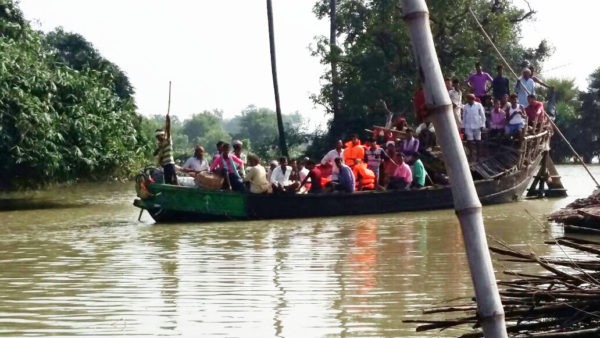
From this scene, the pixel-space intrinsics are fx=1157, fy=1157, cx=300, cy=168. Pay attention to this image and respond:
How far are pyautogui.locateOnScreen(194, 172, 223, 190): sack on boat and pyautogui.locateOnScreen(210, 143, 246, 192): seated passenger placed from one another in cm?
10

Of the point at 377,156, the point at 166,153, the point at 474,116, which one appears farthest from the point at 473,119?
the point at 166,153

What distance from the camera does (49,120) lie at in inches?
979

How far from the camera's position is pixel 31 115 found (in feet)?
80.2

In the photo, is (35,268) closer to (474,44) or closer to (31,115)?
(31,115)

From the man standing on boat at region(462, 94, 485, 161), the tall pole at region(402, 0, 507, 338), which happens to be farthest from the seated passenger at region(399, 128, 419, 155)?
the tall pole at region(402, 0, 507, 338)

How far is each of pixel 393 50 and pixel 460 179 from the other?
32.9 meters

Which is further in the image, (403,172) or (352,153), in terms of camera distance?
(352,153)

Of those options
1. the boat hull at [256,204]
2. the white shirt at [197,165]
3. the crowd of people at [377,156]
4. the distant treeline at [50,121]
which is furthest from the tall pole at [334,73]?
the white shirt at [197,165]

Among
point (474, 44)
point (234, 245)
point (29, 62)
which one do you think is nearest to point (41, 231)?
point (234, 245)

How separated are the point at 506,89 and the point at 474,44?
38.0ft

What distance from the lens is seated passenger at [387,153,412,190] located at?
2138cm

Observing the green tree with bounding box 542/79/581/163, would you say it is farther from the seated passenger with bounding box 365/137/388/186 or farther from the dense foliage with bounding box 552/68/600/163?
the seated passenger with bounding box 365/137/388/186

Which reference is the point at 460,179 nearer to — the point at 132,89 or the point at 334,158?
the point at 334,158

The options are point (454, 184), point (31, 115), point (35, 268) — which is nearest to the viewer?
point (454, 184)
